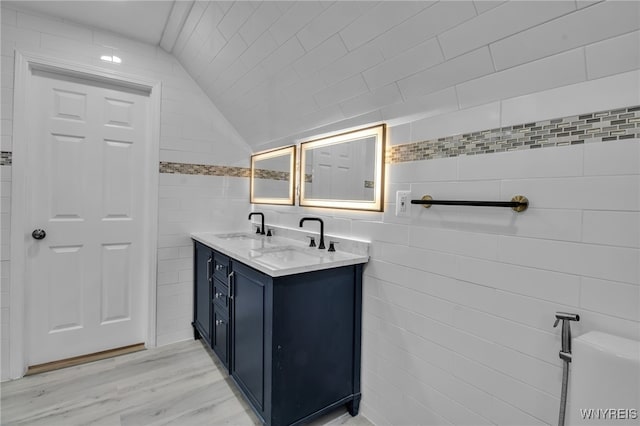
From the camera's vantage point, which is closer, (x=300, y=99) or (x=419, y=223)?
(x=419, y=223)

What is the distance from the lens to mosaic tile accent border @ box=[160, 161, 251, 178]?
2611 millimetres

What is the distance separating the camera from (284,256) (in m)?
1.85

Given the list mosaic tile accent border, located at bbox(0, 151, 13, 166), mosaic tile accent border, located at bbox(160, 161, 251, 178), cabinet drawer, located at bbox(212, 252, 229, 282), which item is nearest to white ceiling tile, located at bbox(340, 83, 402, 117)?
cabinet drawer, located at bbox(212, 252, 229, 282)

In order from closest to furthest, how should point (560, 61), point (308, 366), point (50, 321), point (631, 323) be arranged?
point (631, 323)
point (560, 61)
point (308, 366)
point (50, 321)

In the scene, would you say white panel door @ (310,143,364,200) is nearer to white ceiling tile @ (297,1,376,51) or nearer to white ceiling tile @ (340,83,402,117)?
white ceiling tile @ (340,83,402,117)

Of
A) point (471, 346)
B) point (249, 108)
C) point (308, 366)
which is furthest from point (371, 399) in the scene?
point (249, 108)

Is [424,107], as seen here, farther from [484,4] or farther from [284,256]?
[284,256]

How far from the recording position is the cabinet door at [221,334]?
202 centimetres

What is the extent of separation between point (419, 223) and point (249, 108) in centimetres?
174

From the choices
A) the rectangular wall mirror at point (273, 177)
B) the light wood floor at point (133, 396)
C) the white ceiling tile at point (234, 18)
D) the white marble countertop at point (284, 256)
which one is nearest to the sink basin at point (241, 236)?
the white marble countertop at point (284, 256)

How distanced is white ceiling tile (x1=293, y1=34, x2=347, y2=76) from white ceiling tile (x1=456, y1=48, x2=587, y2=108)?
645 millimetres

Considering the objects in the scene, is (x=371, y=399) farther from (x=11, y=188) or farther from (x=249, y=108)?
(x=11, y=188)

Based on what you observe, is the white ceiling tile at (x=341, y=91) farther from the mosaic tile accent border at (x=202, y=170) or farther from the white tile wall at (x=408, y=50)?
the mosaic tile accent border at (x=202, y=170)

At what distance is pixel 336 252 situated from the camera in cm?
195
